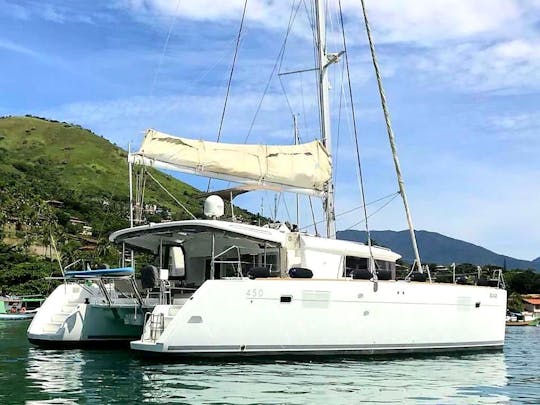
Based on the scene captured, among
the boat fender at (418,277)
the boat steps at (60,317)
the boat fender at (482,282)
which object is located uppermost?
the boat fender at (418,277)

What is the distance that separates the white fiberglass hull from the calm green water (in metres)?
0.43

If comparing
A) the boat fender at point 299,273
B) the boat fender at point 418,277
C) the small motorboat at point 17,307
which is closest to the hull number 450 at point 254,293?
the boat fender at point 299,273

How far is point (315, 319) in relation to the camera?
48.6ft

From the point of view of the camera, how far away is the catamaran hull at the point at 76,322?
17.0 metres

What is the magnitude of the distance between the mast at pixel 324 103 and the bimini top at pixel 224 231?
4.29 feet

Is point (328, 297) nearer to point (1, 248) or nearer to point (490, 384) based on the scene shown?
point (490, 384)

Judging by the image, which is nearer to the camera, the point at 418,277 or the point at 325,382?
the point at 325,382

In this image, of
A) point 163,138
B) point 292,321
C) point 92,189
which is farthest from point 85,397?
point 92,189


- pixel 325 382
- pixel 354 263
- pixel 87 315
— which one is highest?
pixel 354 263

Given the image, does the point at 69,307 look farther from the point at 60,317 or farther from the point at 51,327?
the point at 51,327

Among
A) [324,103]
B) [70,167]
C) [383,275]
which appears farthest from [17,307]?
[70,167]

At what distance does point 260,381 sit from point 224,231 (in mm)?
4263

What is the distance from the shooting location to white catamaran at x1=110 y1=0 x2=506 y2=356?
1388cm

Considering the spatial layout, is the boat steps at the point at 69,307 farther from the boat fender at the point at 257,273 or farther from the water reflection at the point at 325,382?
the boat fender at the point at 257,273
